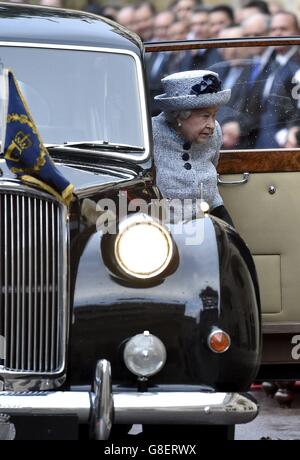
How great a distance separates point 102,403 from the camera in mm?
4793

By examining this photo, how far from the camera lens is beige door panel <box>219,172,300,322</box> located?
688cm

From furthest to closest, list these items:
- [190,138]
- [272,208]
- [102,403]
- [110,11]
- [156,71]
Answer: [110,11] < [156,71] < [272,208] < [190,138] < [102,403]

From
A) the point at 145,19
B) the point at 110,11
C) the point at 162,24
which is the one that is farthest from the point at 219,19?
the point at 110,11

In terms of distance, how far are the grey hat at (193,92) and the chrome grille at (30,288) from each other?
5.44 feet

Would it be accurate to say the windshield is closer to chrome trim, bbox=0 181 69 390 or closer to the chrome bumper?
chrome trim, bbox=0 181 69 390

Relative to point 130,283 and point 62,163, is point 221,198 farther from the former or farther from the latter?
point 130,283

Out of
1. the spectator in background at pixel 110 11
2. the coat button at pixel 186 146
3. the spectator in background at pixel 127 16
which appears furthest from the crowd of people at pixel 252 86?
the spectator in background at pixel 110 11

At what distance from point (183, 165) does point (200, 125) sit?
237mm

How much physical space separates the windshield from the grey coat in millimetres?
373

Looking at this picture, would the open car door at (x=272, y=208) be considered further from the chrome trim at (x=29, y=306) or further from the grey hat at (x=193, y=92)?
the chrome trim at (x=29, y=306)

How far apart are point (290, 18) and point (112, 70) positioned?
5.66 m

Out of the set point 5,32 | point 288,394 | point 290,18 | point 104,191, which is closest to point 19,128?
point 104,191

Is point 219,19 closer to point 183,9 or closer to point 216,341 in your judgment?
point 183,9

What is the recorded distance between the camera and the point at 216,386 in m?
5.06
